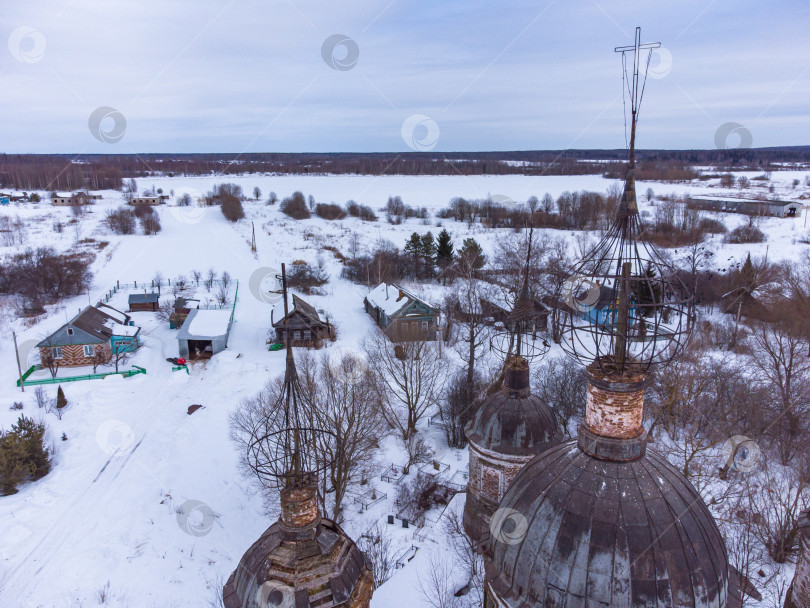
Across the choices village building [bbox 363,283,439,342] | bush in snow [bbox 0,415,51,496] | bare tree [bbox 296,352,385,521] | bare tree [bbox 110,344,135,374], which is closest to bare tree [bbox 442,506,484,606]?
bare tree [bbox 296,352,385,521]

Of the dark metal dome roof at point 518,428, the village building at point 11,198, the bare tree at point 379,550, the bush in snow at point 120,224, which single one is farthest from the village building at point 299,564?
the village building at point 11,198

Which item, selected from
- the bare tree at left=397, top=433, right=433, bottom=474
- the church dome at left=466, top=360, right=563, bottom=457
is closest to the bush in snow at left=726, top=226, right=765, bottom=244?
the bare tree at left=397, top=433, right=433, bottom=474

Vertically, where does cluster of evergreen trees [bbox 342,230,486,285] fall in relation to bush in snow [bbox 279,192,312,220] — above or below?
below

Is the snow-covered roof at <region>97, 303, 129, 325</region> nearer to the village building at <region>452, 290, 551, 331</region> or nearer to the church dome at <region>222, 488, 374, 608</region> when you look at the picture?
the village building at <region>452, 290, 551, 331</region>

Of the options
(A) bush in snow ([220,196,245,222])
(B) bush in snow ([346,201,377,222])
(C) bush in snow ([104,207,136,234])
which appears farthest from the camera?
(A) bush in snow ([220,196,245,222])

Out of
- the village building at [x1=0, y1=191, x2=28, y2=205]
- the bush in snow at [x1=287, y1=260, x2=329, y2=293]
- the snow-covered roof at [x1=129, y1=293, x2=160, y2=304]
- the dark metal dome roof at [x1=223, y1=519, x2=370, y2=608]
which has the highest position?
the village building at [x1=0, y1=191, x2=28, y2=205]

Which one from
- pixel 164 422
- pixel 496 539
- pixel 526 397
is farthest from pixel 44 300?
pixel 496 539

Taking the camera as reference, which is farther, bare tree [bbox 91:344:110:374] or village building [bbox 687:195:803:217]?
village building [bbox 687:195:803:217]

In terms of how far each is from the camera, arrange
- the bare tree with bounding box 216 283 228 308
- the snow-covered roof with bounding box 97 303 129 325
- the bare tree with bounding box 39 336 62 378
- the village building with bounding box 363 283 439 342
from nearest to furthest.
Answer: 1. the bare tree with bounding box 39 336 62 378
2. the village building with bounding box 363 283 439 342
3. the snow-covered roof with bounding box 97 303 129 325
4. the bare tree with bounding box 216 283 228 308

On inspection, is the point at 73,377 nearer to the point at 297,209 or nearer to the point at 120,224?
the point at 120,224
